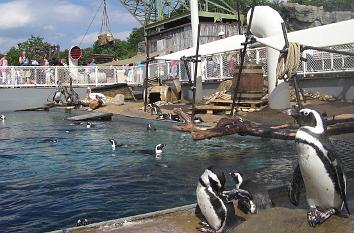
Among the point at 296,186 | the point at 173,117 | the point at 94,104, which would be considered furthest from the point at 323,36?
the point at 94,104

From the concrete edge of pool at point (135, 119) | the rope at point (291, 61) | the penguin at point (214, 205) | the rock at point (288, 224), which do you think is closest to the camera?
the rock at point (288, 224)

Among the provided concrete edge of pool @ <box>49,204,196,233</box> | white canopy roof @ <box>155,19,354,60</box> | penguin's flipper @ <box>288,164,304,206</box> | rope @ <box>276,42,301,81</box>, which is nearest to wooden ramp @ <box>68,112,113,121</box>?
white canopy roof @ <box>155,19,354,60</box>

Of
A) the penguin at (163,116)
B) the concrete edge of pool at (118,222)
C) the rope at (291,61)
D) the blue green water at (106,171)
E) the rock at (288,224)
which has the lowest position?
the blue green water at (106,171)

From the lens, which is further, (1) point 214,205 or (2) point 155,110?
(2) point 155,110

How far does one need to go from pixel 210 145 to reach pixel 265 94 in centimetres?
589

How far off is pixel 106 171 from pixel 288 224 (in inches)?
252

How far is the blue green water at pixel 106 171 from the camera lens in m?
7.52

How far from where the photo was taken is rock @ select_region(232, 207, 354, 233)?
4363 millimetres

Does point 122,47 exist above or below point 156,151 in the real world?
above

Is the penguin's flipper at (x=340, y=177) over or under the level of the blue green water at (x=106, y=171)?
over

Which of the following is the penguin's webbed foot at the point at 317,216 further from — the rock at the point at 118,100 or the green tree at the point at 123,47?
the green tree at the point at 123,47

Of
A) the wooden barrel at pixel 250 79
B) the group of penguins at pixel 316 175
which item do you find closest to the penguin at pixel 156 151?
the wooden barrel at pixel 250 79

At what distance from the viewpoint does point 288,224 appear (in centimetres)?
463

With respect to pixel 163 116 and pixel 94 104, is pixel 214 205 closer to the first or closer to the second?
pixel 163 116
